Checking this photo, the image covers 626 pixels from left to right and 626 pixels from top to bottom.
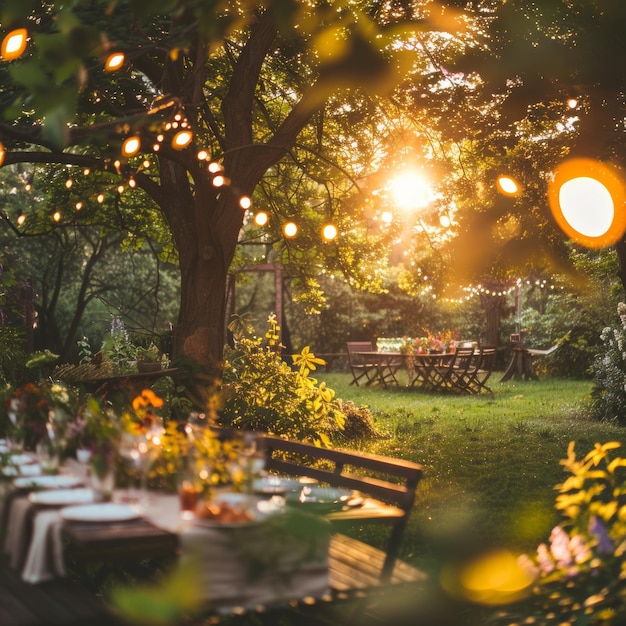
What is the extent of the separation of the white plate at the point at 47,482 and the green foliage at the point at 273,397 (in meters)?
5.32

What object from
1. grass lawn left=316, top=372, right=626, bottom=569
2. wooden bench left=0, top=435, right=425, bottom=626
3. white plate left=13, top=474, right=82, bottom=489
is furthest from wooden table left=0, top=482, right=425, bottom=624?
grass lawn left=316, top=372, right=626, bottom=569

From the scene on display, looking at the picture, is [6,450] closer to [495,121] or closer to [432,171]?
[495,121]

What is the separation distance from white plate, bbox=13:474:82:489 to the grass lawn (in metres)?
2.61

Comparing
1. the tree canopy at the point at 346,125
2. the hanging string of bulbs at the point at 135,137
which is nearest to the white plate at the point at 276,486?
the tree canopy at the point at 346,125

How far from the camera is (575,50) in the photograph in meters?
7.23

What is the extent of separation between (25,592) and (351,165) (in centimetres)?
1013

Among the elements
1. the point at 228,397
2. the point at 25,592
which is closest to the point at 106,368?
the point at 228,397

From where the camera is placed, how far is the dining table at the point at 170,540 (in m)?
2.82

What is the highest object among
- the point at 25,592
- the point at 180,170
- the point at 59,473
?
the point at 180,170

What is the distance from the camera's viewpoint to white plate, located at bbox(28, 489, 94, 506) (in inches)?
132

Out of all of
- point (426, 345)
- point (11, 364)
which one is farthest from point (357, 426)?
point (426, 345)

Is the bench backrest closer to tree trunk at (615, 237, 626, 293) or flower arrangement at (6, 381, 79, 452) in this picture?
flower arrangement at (6, 381, 79, 452)

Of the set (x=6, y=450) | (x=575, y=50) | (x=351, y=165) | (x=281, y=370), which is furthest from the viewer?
(x=351, y=165)

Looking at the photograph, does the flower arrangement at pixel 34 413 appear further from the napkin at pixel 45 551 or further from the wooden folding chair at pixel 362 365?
the wooden folding chair at pixel 362 365
